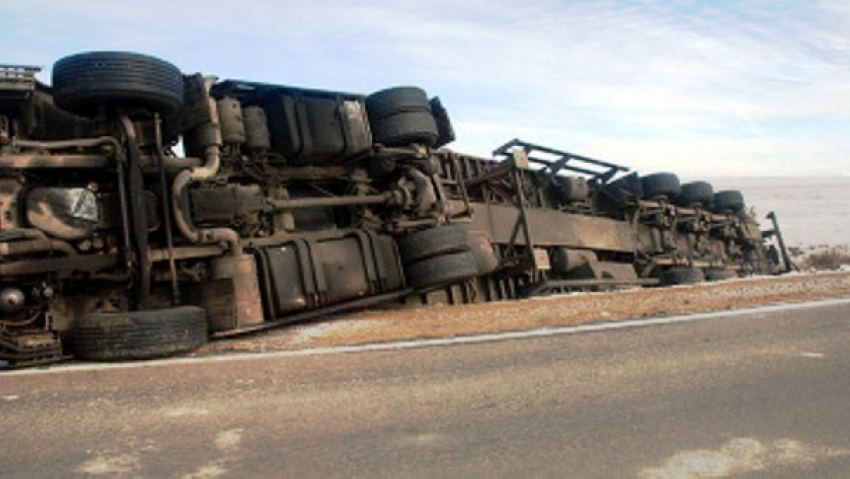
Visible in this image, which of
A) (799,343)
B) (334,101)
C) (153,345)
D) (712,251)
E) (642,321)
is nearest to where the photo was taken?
(799,343)

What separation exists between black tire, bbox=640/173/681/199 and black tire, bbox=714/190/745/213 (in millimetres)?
3974

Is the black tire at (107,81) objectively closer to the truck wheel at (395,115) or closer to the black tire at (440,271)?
the truck wheel at (395,115)

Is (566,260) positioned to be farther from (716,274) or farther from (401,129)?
(716,274)

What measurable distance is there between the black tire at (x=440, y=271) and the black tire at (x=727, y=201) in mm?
12835

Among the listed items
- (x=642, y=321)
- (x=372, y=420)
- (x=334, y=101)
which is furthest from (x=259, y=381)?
(x=334, y=101)

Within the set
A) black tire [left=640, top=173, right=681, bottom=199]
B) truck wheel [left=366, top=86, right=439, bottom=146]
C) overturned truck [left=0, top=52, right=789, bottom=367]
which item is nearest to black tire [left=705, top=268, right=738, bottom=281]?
black tire [left=640, top=173, right=681, bottom=199]

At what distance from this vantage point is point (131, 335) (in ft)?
15.3

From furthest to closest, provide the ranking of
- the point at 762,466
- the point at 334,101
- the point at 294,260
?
1. the point at 334,101
2. the point at 294,260
3. the point at 762,466

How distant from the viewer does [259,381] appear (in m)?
3.73

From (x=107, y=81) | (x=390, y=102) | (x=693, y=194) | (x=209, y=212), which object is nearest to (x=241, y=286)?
(x=209, y=212)

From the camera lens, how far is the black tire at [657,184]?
49.3ft

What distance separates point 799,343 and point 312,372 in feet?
9.93

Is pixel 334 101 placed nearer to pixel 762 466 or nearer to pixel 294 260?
pixel 294 260

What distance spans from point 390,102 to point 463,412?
18.6 feet
